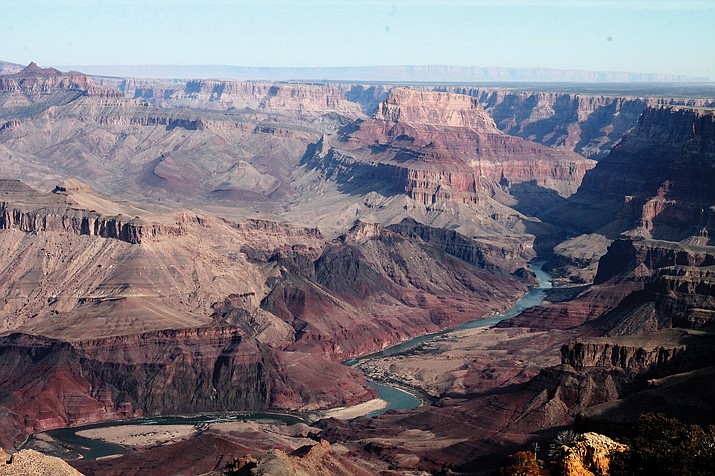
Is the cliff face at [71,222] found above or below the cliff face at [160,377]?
above

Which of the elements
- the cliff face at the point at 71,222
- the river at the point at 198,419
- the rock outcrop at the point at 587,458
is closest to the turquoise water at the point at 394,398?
the river at the point at 198,419

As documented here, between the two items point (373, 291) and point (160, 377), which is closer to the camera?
point (160, 377)

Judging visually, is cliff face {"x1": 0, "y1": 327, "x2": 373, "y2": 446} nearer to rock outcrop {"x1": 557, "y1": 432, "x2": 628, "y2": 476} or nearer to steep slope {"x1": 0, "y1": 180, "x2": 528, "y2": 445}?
steep slope {"x1": 0, "y1": 180, "x2": 528, "y2": 445}

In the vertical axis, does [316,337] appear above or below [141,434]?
below

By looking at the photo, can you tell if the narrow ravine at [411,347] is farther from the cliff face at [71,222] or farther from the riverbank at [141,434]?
the cliff face at [71,222]

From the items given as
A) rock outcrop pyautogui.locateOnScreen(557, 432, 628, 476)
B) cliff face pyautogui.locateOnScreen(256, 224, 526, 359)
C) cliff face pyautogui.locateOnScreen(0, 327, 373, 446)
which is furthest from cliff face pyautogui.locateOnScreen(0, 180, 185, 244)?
rock outcrop pyautogui.locateOnScreen(557, 432, 628, 476)

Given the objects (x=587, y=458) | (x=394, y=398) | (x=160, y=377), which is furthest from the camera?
(x=394, y=398)

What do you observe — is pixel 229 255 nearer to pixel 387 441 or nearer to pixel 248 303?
pixel 248 303

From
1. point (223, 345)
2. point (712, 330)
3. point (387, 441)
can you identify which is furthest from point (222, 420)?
point (712, 330)

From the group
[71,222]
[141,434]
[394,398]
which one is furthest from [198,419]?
[71,222]

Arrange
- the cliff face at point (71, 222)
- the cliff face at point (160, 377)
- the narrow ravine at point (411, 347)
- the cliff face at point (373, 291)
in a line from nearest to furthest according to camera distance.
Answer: the cliff face at point (160, 377)
the narrow ravine at point (411, 347)
the cliff face at point (373, 291)
the cliff face at point (71, 222)

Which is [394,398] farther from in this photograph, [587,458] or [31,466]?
[587,458]
